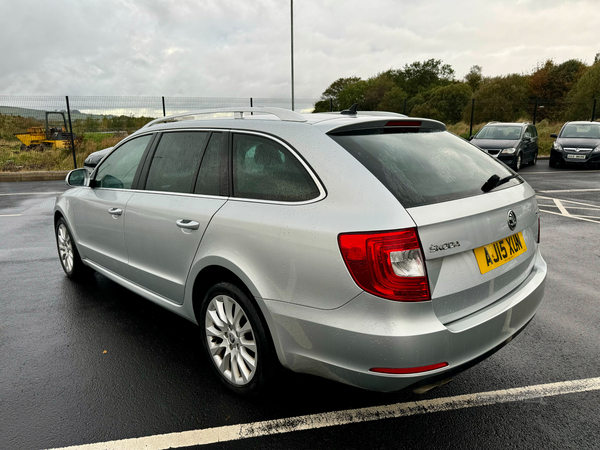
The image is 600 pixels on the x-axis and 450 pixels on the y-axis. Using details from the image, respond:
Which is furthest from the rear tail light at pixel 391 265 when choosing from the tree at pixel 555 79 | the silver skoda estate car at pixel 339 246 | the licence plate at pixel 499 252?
the tree at pixel 555 79

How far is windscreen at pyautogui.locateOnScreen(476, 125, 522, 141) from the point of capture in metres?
14.8

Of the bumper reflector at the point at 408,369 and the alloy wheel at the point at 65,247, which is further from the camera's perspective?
the alloy wheel at the point at 65,247

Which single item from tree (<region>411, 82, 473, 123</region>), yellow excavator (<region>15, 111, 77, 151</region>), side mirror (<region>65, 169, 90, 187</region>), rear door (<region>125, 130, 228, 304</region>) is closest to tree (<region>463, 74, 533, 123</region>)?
tree (<region>411, 82, 473, 123</region>)

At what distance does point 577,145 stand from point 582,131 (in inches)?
38.5

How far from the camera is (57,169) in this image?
16.6 meters

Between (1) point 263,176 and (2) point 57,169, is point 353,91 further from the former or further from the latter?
(1) point 263,176

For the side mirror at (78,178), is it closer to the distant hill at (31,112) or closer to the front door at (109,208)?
the front door at (109,208)

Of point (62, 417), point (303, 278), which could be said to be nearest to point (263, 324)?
point (303, 278)

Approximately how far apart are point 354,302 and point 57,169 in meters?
17.4

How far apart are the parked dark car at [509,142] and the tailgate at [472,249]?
39.6ft

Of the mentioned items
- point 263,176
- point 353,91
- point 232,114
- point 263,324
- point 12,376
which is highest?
point 353,91

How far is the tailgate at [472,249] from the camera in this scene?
2047 mm

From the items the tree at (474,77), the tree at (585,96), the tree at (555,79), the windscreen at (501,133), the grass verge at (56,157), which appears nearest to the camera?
the windscreen at (501,133)

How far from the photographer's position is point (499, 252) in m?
2.38
